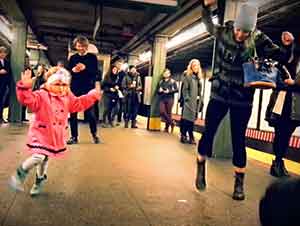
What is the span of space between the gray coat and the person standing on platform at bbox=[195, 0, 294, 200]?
405 cm

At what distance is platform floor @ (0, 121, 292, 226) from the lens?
272 centimetres

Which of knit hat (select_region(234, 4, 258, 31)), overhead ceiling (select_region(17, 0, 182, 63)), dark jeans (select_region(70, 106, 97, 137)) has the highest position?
overhead ceiling (select_region(17, 0, 182, 63))

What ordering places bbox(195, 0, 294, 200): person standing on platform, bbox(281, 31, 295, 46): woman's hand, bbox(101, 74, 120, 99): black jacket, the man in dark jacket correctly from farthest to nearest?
bbox(101, 74, 120, 99): black jacket < the man in dark jacket < bbox(281, 31, 295, 46): woman's hand < bbox(195, 0, 294, 200): person standing on platform

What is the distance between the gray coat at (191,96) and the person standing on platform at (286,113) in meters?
2.86

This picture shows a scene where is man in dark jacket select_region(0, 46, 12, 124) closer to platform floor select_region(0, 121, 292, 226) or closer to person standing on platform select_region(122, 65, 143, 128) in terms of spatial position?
person standing on platform select_region(122, 65, 143, 128)

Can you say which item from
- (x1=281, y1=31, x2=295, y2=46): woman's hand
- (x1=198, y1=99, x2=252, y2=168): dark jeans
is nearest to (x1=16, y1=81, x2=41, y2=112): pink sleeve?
(x1=198, y1=99, x2=252, y2=168): dark jeans

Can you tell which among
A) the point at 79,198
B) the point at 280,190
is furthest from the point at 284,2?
the point at 280,190

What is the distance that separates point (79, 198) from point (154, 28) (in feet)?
24.5

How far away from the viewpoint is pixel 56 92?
335cm

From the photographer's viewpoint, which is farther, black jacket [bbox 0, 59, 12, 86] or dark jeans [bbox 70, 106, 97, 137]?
black jacket [bbox 0, 59, 12, 86]

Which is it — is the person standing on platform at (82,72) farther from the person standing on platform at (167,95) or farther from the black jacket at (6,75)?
the person standing on platform at (167,95)

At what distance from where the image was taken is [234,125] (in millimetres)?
3518

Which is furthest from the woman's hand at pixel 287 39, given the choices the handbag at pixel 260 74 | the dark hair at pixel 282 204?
the dark hair at pixel 282 204

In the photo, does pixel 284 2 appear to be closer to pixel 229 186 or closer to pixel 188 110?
pixel 188 110
